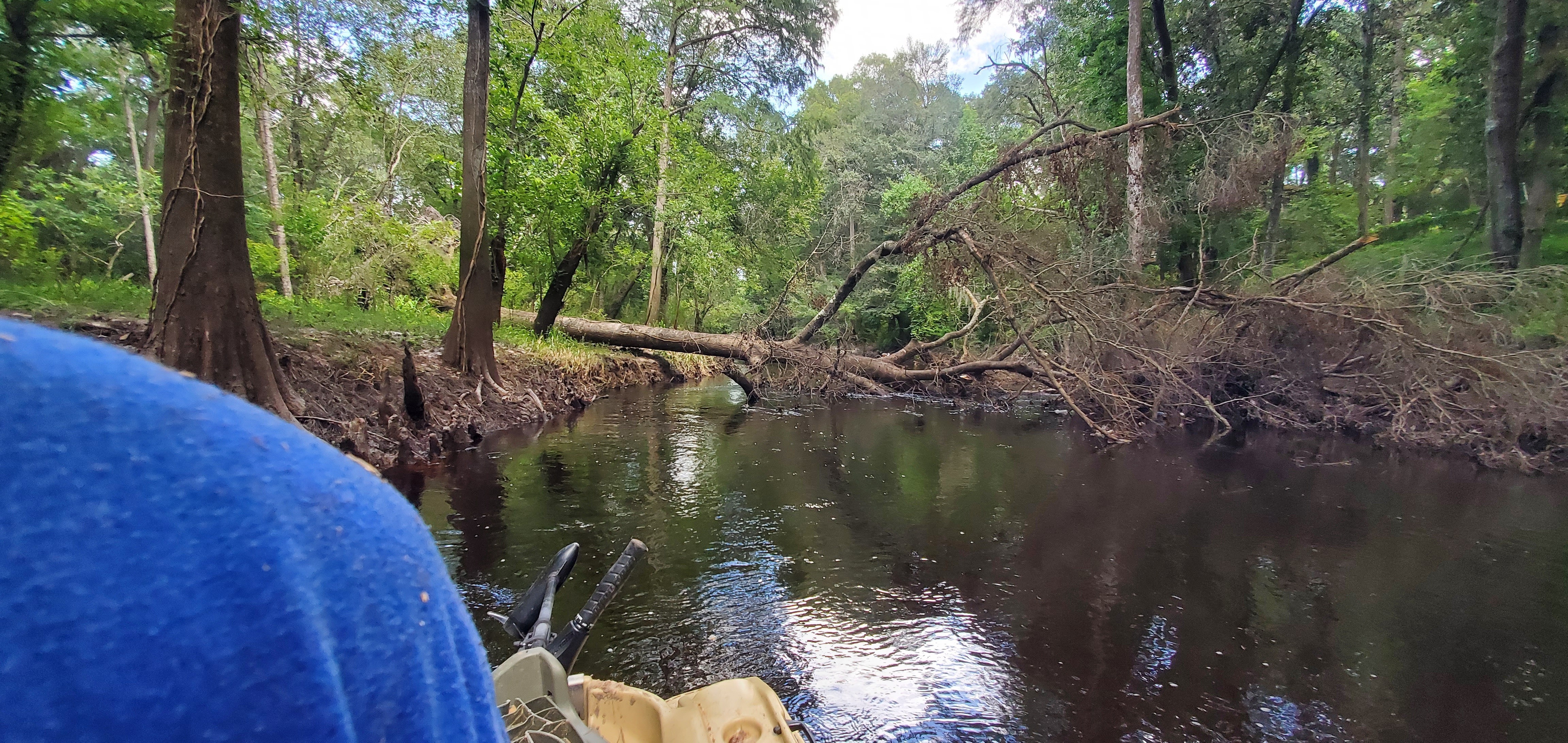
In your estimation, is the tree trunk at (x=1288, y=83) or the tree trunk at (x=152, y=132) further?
the tree trunk at (x=152, y=132)

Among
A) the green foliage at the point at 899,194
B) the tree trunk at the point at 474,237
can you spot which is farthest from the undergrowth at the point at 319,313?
the green foliage at the point at 899,194

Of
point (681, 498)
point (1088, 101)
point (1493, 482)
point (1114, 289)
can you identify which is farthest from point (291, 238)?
point (1493, 482)

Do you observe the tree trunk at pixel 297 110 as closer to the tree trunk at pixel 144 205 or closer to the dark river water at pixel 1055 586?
the tree trunk at pixel 144 205

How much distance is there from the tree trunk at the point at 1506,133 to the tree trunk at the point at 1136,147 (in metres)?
5.03

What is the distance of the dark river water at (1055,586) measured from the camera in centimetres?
305

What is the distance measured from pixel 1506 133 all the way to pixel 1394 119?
1679cm

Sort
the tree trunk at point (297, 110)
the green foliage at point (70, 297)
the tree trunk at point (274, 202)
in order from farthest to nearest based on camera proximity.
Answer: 1. the tree trunk at point (274, 202)
2. the tree trunk at point (297, 110)
3. the green foliage at point (70, 297)

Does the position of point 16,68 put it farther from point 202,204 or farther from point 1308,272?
point 1308,272

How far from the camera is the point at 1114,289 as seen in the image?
31.7 feet

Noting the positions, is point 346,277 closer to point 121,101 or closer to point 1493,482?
point 121,101

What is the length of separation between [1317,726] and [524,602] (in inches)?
135

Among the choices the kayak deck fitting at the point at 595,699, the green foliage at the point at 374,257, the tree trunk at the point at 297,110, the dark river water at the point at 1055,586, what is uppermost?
the tree trunk at the point at 297,110

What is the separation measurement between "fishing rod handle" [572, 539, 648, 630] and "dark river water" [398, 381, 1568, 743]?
4.53 feet

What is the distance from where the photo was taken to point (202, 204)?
486 cm
